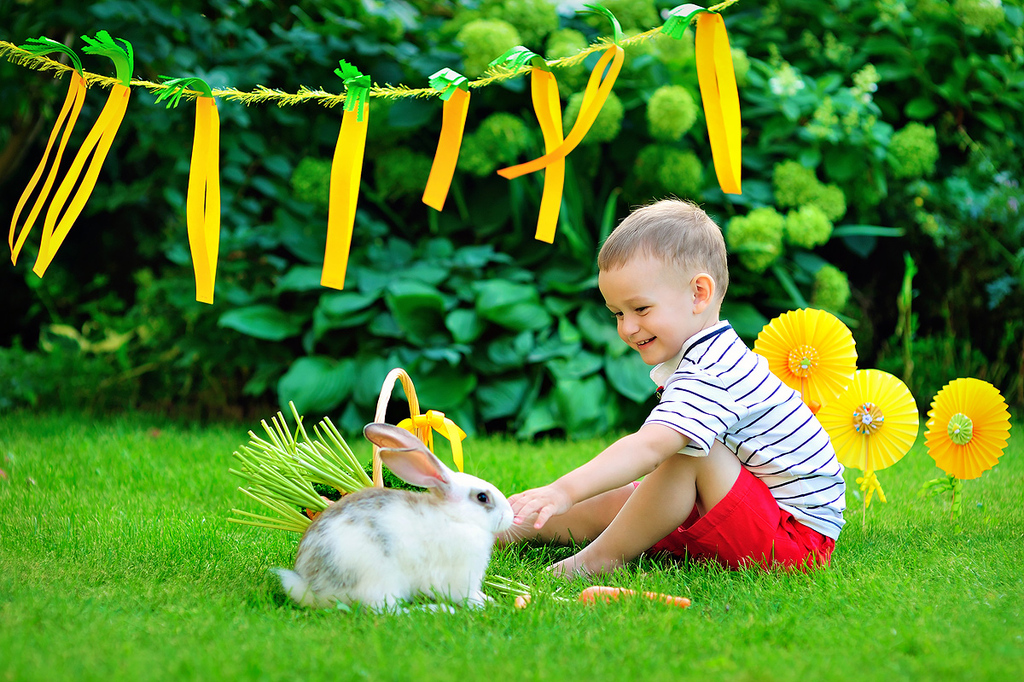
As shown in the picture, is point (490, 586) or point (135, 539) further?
point (135, 539)

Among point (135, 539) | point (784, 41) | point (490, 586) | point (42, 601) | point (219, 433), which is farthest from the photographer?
point (784, 41)

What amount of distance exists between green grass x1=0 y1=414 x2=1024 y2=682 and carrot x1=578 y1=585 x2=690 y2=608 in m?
0.03

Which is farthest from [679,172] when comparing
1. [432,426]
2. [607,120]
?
[432,426]

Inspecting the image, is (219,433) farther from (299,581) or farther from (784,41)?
(784,41)

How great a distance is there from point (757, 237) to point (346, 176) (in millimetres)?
2355

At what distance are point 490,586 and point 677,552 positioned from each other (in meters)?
0.55

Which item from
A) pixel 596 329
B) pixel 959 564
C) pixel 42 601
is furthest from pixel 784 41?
pixel 42 601

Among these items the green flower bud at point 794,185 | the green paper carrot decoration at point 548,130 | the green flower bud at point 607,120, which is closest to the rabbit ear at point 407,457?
the green paper carrot decoration at point 548,130

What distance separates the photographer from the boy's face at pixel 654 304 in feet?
5.99

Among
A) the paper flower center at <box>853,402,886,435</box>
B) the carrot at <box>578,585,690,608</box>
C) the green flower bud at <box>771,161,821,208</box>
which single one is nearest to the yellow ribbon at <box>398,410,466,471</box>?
the carrot at <box>578,585,690,608</box>

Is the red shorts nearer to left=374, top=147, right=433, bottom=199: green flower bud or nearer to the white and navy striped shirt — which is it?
the white and navy striped shirt

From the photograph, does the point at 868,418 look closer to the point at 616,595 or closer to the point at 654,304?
the point at 654,304

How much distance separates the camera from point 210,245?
6.09ft

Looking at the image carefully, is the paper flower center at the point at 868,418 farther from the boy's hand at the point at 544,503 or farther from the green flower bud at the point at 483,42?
the green flower bud at the point at 483,42
